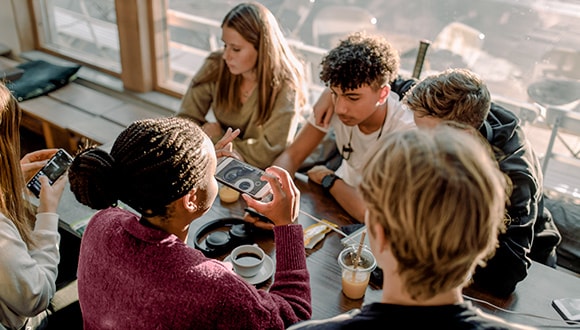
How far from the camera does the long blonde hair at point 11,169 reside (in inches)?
52.0

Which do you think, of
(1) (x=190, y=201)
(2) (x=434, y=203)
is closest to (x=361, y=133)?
(1) (x=190, y=201)

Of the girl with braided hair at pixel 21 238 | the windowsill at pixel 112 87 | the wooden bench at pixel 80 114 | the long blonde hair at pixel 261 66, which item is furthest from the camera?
the windowsill at pixel 112 87

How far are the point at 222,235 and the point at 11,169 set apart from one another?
1.99 ft

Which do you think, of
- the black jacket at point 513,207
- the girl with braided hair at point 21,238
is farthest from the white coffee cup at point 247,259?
the black jacket at point 513,207

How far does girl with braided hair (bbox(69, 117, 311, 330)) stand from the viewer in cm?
94

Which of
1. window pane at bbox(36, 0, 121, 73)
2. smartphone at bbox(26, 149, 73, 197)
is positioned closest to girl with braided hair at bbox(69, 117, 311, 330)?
smartphone at bbox(26, 149, 73, 197)

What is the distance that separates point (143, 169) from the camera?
3.06 feet

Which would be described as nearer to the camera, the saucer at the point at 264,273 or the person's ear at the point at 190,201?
the person's ear at the point at 190,201

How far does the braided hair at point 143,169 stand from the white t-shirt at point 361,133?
903 mm

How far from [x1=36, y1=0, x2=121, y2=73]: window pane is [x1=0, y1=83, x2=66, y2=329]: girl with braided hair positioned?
198 cm

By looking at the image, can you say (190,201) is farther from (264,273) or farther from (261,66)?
(261,66)

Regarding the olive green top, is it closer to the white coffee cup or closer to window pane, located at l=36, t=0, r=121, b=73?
the white coffee cup

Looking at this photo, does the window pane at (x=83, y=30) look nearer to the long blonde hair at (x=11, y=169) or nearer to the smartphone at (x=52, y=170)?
the smartphone at (x=52, y=170)

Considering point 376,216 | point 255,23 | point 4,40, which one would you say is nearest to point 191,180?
point 376,216
